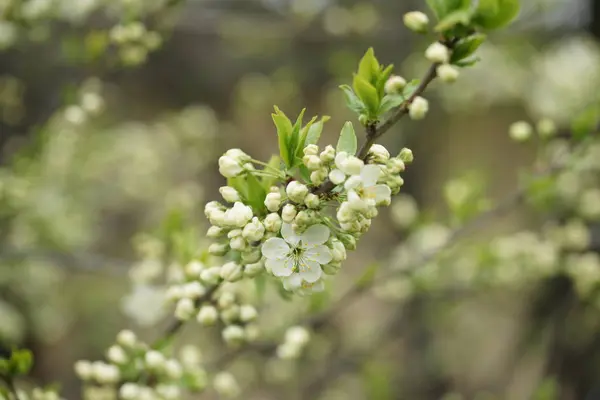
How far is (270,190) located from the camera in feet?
2.01

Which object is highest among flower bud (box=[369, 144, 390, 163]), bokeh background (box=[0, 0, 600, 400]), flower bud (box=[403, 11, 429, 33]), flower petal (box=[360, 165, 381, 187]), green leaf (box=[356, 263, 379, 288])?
bokeh background (box=[0, 0, 600, 400])

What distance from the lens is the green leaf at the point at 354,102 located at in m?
0.60

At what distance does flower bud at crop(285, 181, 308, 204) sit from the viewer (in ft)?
1.83

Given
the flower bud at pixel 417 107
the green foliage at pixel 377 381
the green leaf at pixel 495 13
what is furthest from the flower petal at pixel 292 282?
the green foliage at pixel 377 381

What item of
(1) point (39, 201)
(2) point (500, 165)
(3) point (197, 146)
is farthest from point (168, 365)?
(2) point (500, 165)

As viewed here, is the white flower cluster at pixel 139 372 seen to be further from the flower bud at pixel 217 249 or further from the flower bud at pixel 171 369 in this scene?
the flower bud at pixel 217 249

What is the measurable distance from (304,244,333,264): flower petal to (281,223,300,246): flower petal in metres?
0.02

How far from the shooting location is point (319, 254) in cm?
60

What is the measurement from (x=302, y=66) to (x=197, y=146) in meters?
0.57

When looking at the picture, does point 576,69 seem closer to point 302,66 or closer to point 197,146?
point 302,66

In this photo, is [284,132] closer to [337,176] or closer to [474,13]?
[337,176]

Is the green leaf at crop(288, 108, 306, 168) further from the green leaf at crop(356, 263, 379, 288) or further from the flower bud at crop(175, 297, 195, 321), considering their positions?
the green leaf at crop(356, 263, 379, 288)

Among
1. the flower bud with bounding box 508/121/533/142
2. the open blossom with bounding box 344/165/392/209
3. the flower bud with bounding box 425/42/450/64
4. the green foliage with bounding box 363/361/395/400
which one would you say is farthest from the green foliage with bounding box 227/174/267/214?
the green foliage with bounding box 363/361/395/400

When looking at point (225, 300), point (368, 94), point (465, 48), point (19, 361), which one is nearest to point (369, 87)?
point (368, 94)
